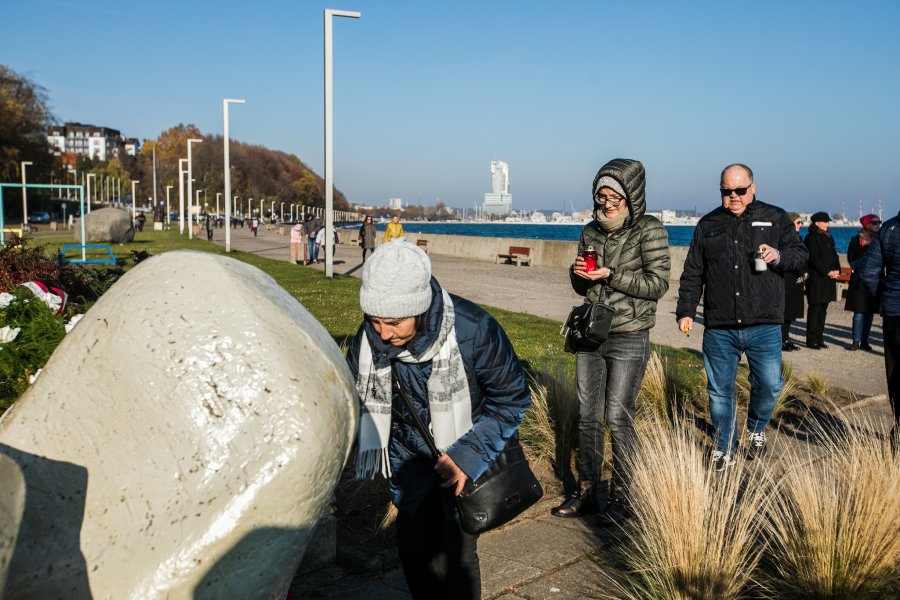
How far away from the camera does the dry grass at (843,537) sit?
134 inches

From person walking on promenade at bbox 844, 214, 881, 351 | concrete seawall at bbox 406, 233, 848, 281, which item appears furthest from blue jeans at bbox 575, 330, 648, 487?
concrete seawall at bbox 406, 233, 848, 281

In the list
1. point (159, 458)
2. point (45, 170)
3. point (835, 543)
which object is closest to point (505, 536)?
point (835, 543)

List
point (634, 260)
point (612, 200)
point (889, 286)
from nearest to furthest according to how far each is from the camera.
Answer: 1. point (612, 200)
2. point (634, 260)
3. point (889, 286)

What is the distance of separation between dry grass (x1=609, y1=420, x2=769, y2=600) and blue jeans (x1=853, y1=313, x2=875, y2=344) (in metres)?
8.46

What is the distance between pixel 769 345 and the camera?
554cm

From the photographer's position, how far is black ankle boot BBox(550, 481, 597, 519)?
188 inches

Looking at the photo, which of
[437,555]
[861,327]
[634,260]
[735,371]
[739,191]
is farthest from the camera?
[861,327]

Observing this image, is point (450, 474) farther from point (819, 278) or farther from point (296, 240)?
point (296, 240)

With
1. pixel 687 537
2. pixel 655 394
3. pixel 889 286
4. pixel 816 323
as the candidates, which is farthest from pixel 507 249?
pixel 687 537

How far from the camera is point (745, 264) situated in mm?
5562

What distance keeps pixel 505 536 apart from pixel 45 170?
284 feet

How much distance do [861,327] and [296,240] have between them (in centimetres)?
1874

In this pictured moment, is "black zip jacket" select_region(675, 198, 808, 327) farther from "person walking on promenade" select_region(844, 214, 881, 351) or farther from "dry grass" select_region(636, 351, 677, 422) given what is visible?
"person walking on promenade" select_region(844, 214, 881, 351)

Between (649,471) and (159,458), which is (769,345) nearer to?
(649,471)
